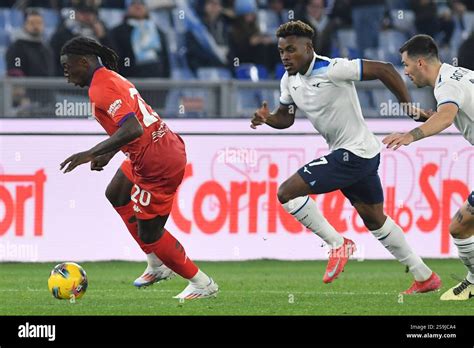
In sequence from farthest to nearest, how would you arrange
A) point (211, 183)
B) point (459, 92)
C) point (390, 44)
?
1. point (390, 44)
2. point (211, 183)
3. point (459, 92)

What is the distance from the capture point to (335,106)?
10586 millimetres

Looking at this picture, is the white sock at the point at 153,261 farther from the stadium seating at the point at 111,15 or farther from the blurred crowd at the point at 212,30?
the stadium seating at the point at 111,15

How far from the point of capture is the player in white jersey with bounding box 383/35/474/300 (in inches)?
371

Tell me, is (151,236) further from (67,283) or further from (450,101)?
(450,101)

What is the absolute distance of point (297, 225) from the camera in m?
14.3

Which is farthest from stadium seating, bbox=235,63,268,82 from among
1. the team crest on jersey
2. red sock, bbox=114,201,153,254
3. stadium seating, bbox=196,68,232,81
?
the team crest on jersey

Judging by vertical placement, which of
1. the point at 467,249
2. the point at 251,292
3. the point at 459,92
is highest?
the point at 459,92

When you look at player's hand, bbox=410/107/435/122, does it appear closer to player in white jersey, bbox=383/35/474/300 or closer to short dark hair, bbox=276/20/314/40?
player in white jersey, bbox=383/35/474/300

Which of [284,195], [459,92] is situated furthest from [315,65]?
[459,92]

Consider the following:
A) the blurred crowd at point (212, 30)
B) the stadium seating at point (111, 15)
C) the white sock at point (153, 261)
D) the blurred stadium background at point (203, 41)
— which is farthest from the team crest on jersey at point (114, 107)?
the stadium seating at point (111, 15)

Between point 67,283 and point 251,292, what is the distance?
1.84 m

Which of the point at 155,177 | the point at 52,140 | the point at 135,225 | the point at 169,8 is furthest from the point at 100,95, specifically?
the point at 169,8

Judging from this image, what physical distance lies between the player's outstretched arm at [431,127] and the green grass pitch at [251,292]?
1348mm

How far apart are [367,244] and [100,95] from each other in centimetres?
567
